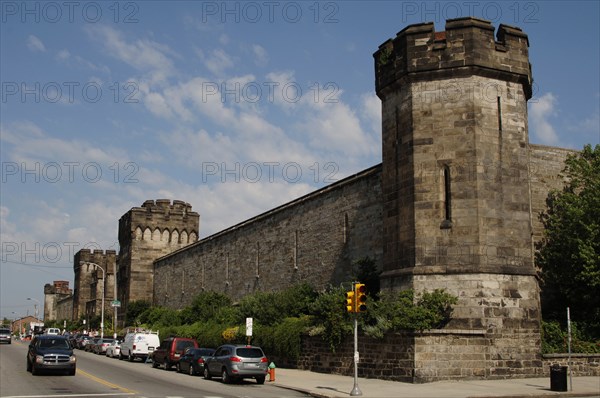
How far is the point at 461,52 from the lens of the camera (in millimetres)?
27047

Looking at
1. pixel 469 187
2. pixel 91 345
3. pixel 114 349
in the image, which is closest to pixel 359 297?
pixel 469 187

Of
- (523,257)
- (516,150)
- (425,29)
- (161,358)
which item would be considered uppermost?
(425,29)

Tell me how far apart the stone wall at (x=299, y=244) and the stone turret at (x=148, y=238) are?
14022 mm

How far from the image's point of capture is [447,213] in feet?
87.5

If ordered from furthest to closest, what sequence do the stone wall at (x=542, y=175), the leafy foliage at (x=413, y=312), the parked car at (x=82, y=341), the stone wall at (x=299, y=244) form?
the parked car at (x=82, y=341) < the stone wall at (x=299, y=244) < the stone wall at (x=542, y=175) < the leafy foliage at (x=413, y=312)

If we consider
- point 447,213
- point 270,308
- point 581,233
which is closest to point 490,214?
point 447,213

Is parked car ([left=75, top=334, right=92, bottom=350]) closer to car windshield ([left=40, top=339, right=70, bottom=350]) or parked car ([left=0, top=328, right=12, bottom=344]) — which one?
parked car ([left=0, top=328, right=12, bottom=344])

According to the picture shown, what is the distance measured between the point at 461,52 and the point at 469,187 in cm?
543

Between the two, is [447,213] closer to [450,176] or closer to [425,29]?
[450,176]

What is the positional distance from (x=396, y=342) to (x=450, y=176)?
6.80m

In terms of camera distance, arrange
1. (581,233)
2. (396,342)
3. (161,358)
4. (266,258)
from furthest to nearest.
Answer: (266,258) < (161,358) < (581,233) < (396,342)

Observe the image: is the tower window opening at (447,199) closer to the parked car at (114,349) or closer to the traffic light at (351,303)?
the traffic light at (351,303)

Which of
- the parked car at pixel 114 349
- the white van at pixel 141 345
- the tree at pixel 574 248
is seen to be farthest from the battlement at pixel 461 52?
the parked car at pixel 114 349

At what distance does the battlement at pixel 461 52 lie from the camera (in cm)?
2695
